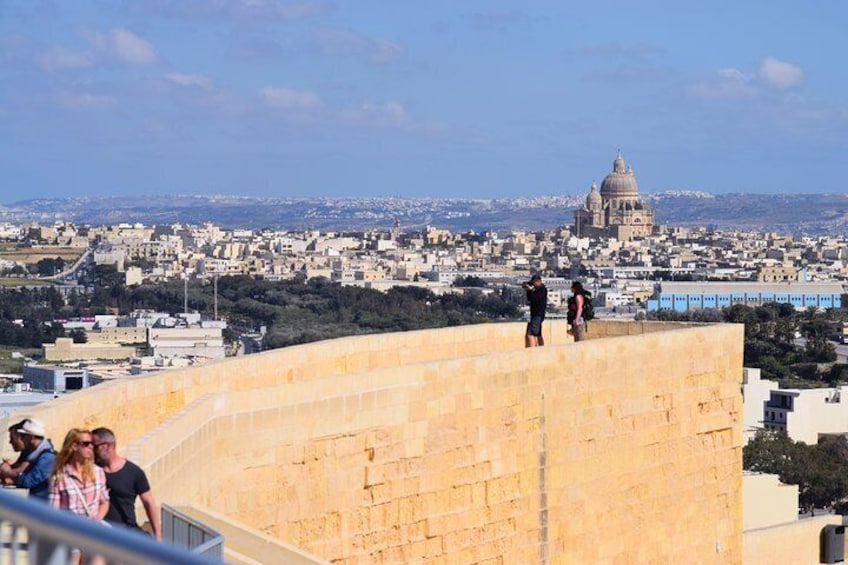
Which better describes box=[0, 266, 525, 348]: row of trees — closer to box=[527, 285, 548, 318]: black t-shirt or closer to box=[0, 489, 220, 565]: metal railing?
box=[527, 285, 548, 318]: black t-shirt

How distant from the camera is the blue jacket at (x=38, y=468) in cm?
496

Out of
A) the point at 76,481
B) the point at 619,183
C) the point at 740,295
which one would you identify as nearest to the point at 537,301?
the point at 76,481

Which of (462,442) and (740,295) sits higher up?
(462,442)

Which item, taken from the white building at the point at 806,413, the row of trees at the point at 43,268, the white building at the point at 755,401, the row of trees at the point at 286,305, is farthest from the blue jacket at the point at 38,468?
the row of trees at the point at 43,268

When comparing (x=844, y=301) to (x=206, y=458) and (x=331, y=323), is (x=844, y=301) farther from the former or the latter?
(x=206, y=458)

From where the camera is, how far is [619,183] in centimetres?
16912

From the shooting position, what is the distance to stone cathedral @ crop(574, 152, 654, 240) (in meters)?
166

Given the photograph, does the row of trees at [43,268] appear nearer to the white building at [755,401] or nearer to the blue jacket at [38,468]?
the white building at [755,401]

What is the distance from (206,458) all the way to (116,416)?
0.46 meters

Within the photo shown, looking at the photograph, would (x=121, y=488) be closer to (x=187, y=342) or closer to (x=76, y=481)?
(x=76, y=481)

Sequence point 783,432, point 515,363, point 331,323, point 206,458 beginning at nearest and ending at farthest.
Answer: point 206,458 → point 515,363 → point 783,432 → point 331,323

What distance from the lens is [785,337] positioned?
59.5 meters

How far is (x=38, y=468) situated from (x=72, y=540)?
2.08 metres

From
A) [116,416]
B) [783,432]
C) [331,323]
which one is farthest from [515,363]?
[331,323]
